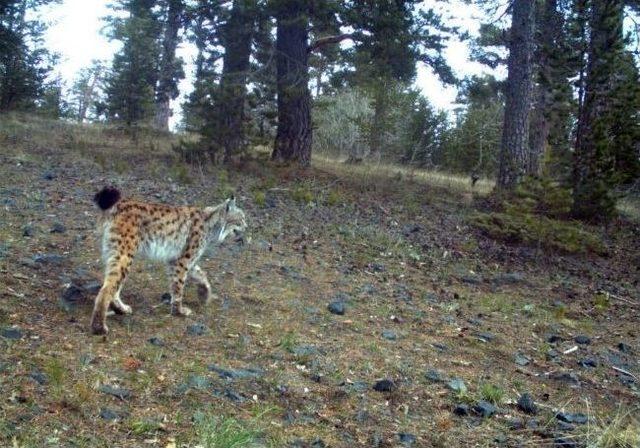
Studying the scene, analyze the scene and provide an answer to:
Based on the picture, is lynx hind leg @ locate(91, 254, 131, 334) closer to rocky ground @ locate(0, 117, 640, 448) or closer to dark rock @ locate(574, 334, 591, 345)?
rocky ground @ locate(0, 117, 640, 448)

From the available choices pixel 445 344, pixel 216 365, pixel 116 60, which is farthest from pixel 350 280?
pixel 116 60

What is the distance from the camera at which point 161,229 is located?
7727 millimetres

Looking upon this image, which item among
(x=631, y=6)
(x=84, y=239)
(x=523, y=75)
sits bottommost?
(x=84, y=239)

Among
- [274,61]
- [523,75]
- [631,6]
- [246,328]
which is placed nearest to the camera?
[246,328]

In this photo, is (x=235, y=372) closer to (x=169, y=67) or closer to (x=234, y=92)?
(x=234, y=92)

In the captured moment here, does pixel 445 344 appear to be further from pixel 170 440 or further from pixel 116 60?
pixel 116 60

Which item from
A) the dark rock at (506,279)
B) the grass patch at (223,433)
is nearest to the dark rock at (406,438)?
the grass patch at (223,433)

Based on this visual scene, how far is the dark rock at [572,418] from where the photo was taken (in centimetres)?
599

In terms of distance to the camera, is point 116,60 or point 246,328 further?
point 116,60

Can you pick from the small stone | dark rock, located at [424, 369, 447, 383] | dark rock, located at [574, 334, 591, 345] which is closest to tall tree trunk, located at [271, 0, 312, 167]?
dark rock, located at [574, 334, 591, 345]

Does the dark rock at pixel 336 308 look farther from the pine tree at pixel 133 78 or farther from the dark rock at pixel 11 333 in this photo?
the pine tree at pixel 133 78

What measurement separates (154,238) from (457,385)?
138 inches

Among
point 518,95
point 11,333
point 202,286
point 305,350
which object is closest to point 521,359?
point 305,350

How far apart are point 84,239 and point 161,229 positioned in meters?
2.42
